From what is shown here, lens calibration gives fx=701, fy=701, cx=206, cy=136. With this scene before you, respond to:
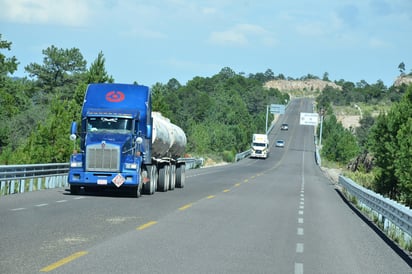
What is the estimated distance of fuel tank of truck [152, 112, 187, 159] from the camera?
27594mm

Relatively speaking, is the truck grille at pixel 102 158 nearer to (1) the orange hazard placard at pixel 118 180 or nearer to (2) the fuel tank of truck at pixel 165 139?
(1) the orange hazard placard at pixel 118 180

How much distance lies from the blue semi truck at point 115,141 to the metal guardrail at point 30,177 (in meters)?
2.03

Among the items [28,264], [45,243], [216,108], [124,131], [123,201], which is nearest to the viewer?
[28,264]

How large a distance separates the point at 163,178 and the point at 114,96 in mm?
5184

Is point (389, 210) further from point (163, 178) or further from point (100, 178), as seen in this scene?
point (163, 178)

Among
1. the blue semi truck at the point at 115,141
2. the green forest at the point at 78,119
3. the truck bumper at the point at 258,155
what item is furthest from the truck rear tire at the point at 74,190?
the truck bumper at the point at 258,155

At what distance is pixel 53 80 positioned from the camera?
119562mm

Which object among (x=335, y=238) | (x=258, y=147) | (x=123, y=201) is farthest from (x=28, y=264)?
(x=258, y=147)

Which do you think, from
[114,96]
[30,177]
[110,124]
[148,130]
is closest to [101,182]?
[110,124]

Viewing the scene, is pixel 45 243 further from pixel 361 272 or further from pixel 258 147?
pixel 258 147

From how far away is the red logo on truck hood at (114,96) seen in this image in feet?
83.2

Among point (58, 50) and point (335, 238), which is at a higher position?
point (58, 50)

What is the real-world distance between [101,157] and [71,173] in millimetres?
1180

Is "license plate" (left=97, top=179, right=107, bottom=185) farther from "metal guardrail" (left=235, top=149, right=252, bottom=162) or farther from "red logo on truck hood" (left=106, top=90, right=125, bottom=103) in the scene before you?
"metal guardrail" (left=235, top=149, right=252, bottom=162)
